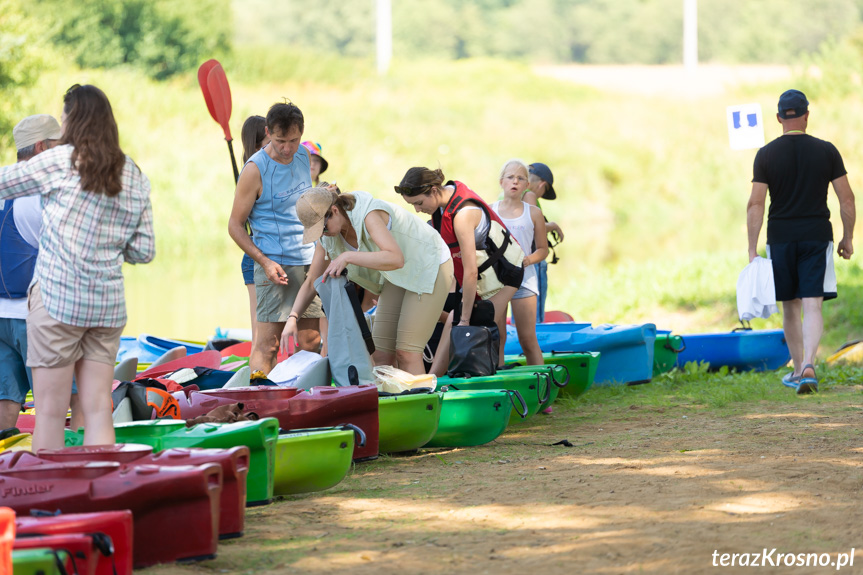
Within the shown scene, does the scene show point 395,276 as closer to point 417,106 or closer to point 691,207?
point 691,207

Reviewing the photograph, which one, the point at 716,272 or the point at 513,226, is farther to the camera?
the point at 716,272

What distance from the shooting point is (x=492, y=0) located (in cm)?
4756

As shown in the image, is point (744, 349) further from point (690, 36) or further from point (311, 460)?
point (690, 36)

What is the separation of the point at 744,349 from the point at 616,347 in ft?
4.32

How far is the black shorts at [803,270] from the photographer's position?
6.88 metres

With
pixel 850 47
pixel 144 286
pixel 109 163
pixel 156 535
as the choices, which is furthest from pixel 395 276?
pixel 850 47

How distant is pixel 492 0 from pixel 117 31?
23276mm

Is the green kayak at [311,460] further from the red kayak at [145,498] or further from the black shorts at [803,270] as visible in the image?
the black shorts at [803,270]

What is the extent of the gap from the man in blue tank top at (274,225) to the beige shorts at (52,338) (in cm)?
192

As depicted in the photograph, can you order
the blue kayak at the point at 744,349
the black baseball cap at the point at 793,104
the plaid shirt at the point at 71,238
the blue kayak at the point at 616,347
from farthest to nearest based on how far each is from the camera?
1. the blue kayak at the point at 744,349
2. the blue kayak at the point at 616,347
3. the black baseball cap at the point at 793,104
4. the plaid shirt at the point at 71,238

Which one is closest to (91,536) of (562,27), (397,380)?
(397,380)

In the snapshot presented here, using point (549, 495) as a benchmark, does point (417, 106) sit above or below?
above

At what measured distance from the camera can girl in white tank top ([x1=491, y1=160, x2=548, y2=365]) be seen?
22.7 feet

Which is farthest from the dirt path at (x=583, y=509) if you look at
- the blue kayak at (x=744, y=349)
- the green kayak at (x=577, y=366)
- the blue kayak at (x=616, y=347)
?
the blue kayak at (x=744, y=349)
